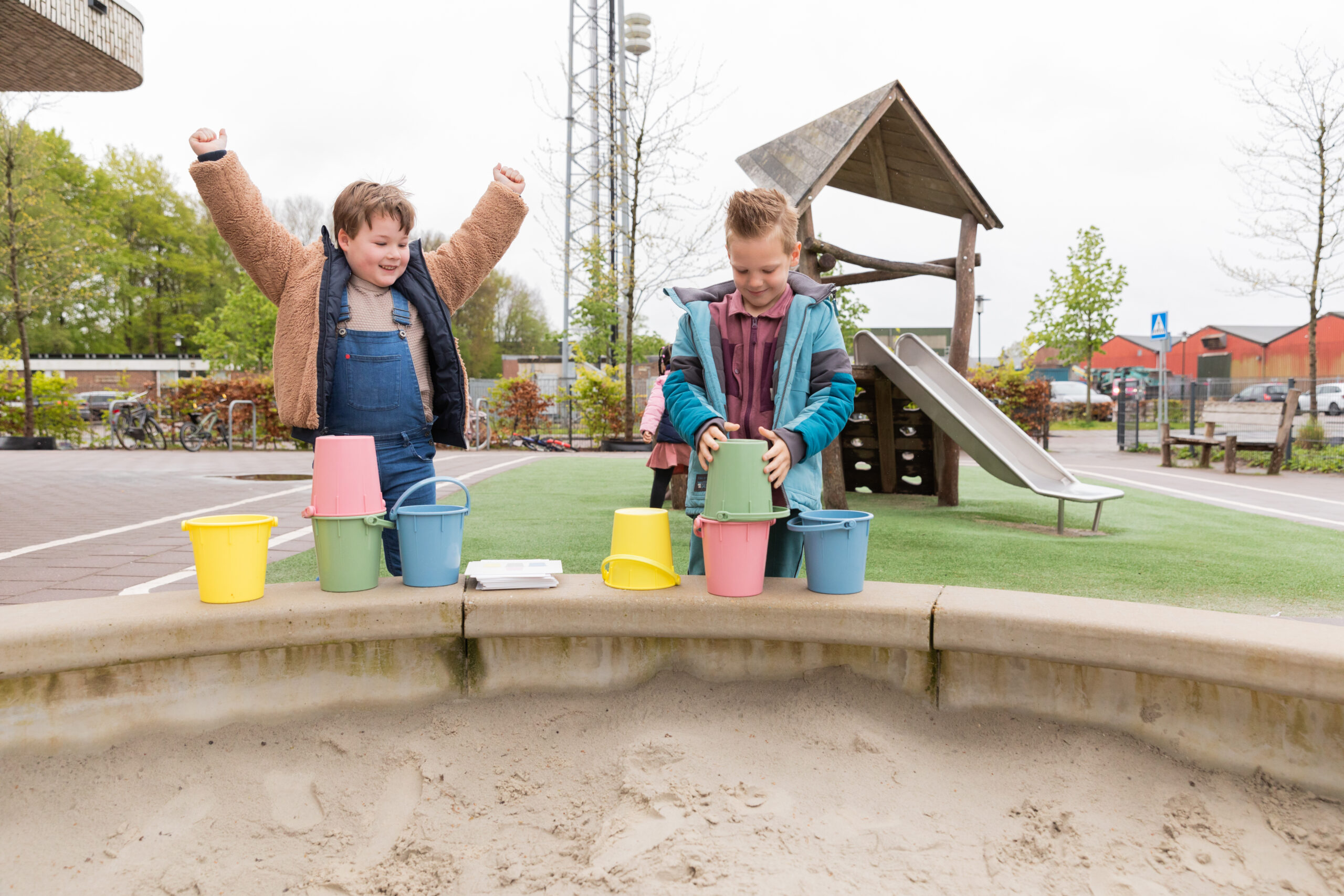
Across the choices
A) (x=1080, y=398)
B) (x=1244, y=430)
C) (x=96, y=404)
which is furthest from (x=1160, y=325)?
(x=96, y=404)

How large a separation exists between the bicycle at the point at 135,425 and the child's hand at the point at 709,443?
15.8 m

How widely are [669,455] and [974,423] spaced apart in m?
2.59

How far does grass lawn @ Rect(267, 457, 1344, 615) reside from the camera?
3.65 meters

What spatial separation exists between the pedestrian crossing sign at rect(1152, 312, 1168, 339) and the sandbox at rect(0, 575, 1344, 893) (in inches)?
660

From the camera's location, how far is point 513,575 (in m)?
2.21

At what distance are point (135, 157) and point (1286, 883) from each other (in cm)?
4807

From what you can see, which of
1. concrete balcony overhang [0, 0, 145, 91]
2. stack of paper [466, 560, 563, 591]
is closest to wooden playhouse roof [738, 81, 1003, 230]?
stack of paper [466, 560, 563, 591]

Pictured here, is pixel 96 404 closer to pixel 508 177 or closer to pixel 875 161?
pixel 875 161

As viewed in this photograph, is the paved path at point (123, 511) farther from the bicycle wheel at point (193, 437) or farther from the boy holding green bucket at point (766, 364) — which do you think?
the boy holding green bucket at point (766, 364)

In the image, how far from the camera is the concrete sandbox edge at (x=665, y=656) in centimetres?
184

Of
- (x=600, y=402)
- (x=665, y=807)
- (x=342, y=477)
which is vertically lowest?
(x=665, y=807)

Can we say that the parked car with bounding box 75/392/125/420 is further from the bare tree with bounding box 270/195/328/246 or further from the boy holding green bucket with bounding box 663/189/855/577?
the boy holding green bucket with bounding box 663/189/855/577

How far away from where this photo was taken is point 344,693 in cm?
214

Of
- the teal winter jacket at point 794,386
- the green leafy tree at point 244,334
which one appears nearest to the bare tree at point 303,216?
the green leafy tree at point 244,334
